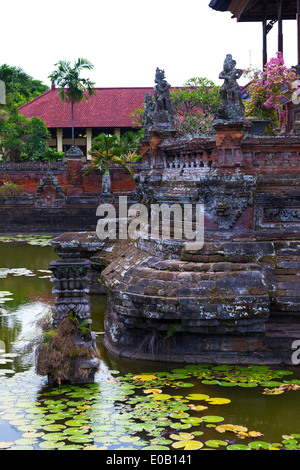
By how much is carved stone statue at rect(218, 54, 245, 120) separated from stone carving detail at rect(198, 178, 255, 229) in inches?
40.2

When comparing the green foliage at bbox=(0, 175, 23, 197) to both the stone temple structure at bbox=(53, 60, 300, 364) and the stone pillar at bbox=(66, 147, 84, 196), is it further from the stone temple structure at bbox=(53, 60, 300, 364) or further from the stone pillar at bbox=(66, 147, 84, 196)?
the stone temple structure at bbox=(53, 60, 300, 364)

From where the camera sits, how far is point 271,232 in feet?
31.2

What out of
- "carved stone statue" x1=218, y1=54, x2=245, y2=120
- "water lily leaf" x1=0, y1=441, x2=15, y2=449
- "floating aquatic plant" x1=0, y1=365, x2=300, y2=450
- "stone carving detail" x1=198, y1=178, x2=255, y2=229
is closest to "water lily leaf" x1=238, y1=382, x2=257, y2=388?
"floating aquatic plant" x1=0, y1=365, x2=300, y2=450

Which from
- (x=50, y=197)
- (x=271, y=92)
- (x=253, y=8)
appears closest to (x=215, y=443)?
(x=271, y=92)

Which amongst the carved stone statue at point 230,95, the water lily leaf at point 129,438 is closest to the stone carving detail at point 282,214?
the carved stone statue at point 230,95

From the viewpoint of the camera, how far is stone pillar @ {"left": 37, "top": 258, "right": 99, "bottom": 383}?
8102 mm

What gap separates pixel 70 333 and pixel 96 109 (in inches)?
1653

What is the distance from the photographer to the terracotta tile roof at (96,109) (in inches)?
1875

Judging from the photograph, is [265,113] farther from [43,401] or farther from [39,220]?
[39,220]

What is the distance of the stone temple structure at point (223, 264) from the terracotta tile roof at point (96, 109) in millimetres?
37522

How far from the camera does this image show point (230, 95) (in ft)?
31.7

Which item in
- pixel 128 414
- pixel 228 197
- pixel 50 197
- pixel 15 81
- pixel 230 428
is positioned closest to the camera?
pixel 230 428

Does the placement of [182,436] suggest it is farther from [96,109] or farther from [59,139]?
[59,139]
